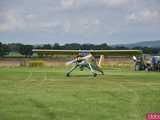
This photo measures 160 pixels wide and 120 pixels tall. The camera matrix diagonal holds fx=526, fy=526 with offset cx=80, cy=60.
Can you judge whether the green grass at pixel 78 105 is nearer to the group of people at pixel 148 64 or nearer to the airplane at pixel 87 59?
the airplane at pixel 87 59

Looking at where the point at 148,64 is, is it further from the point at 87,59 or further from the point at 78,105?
the point at 78,105

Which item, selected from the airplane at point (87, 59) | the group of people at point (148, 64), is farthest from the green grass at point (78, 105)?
the group of people at point (148, 64)

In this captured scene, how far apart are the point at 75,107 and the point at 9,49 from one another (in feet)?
319

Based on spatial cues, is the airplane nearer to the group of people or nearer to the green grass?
the group of people

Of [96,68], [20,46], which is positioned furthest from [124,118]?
[20,46]

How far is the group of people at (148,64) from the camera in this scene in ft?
192

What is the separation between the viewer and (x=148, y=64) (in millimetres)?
60375

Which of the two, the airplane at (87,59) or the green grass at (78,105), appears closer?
the green grass at (78,105)

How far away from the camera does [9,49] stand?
112 m

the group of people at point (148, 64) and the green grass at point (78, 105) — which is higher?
the green grass at point (78, 105)

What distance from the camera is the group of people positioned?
192ft

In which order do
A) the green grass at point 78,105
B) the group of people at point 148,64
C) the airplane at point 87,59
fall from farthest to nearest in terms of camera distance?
the group of people at point 148,64
the airplane at point 87,59
the green grass at point 78,105

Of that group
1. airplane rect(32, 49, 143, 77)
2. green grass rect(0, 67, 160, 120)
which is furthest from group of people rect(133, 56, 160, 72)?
green grass rect(0, 67, 160, 120)

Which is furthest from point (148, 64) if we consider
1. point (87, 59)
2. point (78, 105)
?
point (78, 105)
